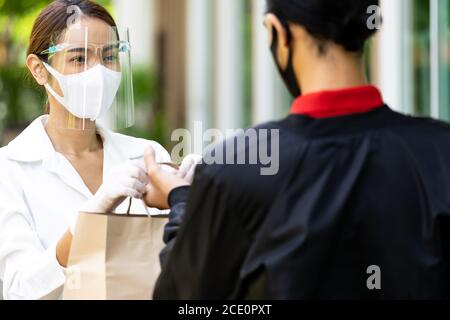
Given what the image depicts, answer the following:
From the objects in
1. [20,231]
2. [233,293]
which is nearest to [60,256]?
[20,231]

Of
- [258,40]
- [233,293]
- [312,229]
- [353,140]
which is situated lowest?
[233,293]

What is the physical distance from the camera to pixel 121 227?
2607mm

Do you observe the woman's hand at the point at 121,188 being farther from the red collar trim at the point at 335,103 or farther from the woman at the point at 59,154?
the red collar trim at the point at 335,103

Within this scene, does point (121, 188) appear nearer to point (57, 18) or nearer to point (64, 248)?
point (64, 248)

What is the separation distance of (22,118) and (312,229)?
1795 centimetres

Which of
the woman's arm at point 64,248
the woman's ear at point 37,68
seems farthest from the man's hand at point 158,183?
the woman's ear at point 37,68

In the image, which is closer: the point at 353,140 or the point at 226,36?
the point at 353,140

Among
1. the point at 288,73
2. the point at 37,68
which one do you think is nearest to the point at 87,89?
the point at 37,68

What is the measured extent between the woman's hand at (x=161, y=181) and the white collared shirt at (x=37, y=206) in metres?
Result: 0.31

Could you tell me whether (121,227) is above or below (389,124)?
below

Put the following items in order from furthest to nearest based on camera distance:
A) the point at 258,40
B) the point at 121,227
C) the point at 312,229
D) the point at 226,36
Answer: the point at 226,36, the point at 258,40, the point at 121,227, the point at 312,229

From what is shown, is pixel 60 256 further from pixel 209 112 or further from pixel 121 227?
pixel 209 112

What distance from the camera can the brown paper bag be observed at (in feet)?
8.48

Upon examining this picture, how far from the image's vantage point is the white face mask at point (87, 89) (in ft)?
10.3
